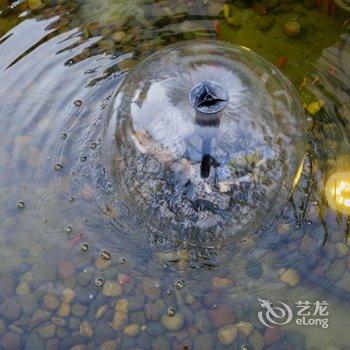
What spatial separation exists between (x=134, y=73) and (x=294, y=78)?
143cm

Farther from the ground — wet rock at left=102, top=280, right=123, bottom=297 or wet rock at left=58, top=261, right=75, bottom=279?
wet rock at left=58, top=261, right=75, bottom=279

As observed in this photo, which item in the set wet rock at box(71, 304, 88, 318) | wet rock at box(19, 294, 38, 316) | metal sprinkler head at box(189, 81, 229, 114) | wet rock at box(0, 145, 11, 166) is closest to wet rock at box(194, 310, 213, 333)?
wet rock at box(71, 304, 88, 318)

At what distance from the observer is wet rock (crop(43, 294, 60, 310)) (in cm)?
315

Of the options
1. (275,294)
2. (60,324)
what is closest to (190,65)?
(275,294)

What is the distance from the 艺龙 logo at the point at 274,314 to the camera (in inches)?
121

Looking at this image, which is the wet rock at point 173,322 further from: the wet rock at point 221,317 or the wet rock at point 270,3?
the wet rock at point 270,3

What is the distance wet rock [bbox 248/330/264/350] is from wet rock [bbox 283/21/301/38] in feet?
7.42

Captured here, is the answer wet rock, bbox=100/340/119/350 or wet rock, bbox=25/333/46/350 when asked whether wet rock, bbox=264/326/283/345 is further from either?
wet rock, bbox=25/333/46/350

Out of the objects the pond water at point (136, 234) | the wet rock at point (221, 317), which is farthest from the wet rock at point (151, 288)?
the wet rock at point (221, 317)

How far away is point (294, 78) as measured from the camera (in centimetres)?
389

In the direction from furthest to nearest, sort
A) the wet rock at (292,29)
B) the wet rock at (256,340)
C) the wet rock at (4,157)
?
the wet rock at (292,29) → the wet rock at (4,157) → the wet rock at (256,340)

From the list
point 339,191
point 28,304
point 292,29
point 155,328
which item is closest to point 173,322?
point 155,328

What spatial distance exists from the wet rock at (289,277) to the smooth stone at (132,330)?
0.88 meters

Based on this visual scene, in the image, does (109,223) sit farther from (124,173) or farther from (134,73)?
(134,73)
